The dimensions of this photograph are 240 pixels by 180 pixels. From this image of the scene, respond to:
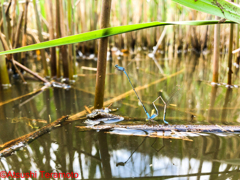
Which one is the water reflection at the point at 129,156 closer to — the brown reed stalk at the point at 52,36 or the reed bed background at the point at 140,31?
the brown reed stalk at the point at 52,36

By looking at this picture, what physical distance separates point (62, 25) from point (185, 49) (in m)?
3.41

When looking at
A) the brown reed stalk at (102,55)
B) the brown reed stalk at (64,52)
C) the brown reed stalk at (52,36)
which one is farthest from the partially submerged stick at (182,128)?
the brown reed stalk at (52,36)

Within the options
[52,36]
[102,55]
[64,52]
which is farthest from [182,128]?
[52,36]

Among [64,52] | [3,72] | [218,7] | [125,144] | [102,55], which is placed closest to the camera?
[218,7]

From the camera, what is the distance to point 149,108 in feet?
3.80

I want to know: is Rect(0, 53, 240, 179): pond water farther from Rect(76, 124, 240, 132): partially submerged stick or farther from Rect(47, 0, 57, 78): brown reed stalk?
Rect(47, 0, 57, 78): brown reed stalk

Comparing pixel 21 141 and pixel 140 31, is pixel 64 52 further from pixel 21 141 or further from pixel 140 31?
pixel 140 31

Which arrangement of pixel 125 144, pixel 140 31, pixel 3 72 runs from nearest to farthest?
pixel 125 144 → pixel 3 72 → pixel 140 31

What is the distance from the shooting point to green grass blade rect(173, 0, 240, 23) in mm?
641

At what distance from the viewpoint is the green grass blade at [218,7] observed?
64 cm

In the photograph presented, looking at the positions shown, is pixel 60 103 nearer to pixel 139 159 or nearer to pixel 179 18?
pixel 139 159

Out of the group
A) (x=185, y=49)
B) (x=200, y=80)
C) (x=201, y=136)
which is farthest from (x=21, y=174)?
(x=185, y=49)

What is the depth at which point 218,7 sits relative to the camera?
2.12 feet

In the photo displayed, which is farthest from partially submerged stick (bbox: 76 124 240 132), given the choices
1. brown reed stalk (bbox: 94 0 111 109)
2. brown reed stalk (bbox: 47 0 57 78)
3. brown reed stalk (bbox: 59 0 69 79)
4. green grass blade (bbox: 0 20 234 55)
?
brown reed stalk (bbox: 47 0 57 78)
